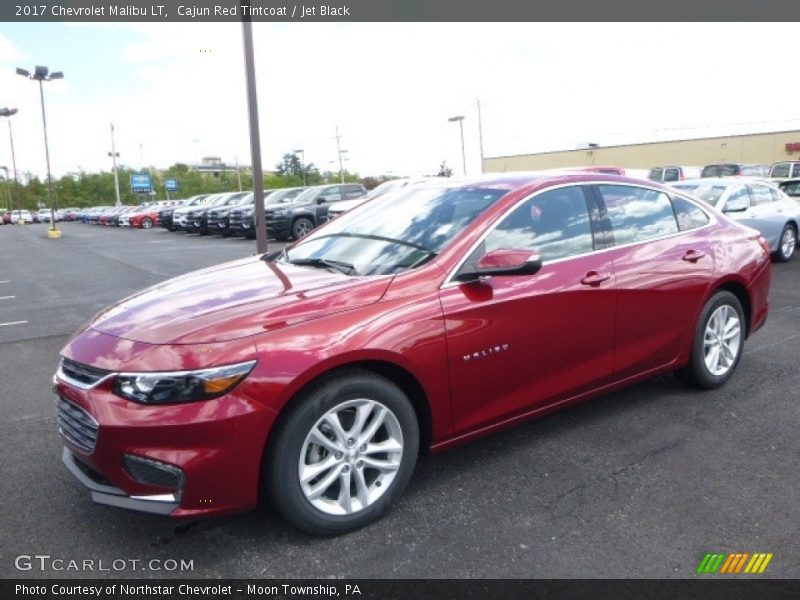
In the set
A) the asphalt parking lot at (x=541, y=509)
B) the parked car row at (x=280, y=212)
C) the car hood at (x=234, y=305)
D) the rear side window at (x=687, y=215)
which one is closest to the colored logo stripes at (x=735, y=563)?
the asphalt parking lot at (x=541, y=509)

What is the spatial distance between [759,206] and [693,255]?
792 cm

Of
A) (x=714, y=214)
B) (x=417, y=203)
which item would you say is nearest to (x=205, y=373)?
(x=417, y=203)

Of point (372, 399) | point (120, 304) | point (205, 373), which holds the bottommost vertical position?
point (372, 399)

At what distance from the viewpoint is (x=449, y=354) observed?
10.4 feet

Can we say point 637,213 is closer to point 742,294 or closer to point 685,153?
point 742,294

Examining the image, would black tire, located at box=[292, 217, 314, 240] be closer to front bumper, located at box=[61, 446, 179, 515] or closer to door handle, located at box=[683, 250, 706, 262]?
door handle, located at box=[683, 250, 706, 262]

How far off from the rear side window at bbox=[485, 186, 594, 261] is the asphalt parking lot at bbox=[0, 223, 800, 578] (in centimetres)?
115

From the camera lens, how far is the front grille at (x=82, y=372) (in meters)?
2.79

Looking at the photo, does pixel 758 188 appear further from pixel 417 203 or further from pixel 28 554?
pixel 28 554

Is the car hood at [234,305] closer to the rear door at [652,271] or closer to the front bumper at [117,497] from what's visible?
the front bumper at [117,497]

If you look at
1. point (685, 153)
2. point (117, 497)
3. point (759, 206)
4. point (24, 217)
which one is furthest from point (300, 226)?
point (24, 217)

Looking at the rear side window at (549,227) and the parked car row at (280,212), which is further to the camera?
the parked car row at (280,212)

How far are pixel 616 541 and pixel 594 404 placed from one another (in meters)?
1.76

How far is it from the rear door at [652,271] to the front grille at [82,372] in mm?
2810
